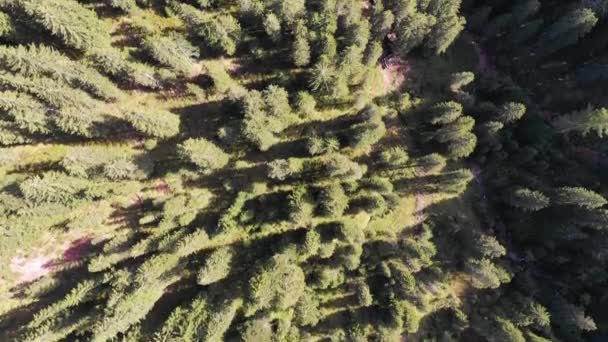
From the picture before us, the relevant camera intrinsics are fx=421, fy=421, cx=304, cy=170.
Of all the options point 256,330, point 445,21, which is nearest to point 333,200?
point 256,330

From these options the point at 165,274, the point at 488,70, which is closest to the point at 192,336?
the point at 165,274

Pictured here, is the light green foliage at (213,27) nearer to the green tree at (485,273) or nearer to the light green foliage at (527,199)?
the light green foliage at (527,199)

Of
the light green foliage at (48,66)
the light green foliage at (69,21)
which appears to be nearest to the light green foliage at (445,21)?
the light green foliage at (69,21)

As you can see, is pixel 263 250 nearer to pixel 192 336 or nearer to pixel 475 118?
pixel 192 336

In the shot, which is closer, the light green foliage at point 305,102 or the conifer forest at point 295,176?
the conifer forest at point 295,176

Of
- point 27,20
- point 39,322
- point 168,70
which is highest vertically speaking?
point 27,20

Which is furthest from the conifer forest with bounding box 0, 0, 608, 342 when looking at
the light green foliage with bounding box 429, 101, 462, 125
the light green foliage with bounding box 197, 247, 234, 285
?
the light green foliage with bounding box 429, 101, 462, 125

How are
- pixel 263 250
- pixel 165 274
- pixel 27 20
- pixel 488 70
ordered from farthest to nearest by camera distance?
pixel 488 70, pixel 263 250, pixel 165 274, pixel 27 20
